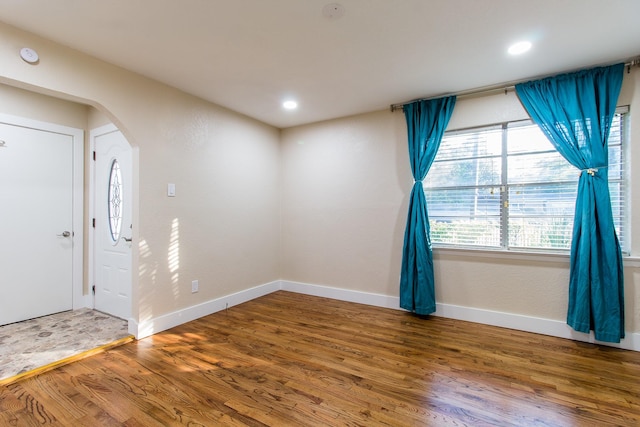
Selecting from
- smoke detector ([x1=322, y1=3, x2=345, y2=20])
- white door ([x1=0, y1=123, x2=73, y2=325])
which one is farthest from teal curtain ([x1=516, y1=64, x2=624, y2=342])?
white door ([x1=0, y1=123, x2=73, y2=325])

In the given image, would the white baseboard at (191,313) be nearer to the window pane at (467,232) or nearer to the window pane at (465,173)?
the window pane at (467,232)

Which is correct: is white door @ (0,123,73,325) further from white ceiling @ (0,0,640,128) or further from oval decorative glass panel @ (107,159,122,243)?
white ceiling @ (0,0,640,128)

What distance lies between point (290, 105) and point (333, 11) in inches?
70.1

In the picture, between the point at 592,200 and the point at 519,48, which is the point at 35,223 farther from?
the point at 592,200

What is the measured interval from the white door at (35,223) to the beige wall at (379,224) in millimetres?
2722

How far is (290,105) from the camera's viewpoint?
3713 millimetres

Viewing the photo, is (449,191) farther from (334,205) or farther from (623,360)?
(623,360)

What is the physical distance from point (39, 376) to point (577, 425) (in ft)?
11.7

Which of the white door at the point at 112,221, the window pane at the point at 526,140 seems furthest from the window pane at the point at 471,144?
the white door at the point at 112,221

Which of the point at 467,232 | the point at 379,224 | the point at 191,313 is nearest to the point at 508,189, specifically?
the point at 467,232

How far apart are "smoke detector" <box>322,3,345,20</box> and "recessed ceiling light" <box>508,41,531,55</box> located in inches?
56.7

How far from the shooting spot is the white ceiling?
6.46 feet

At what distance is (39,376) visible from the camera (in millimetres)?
2246

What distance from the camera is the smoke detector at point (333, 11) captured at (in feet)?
6.37
